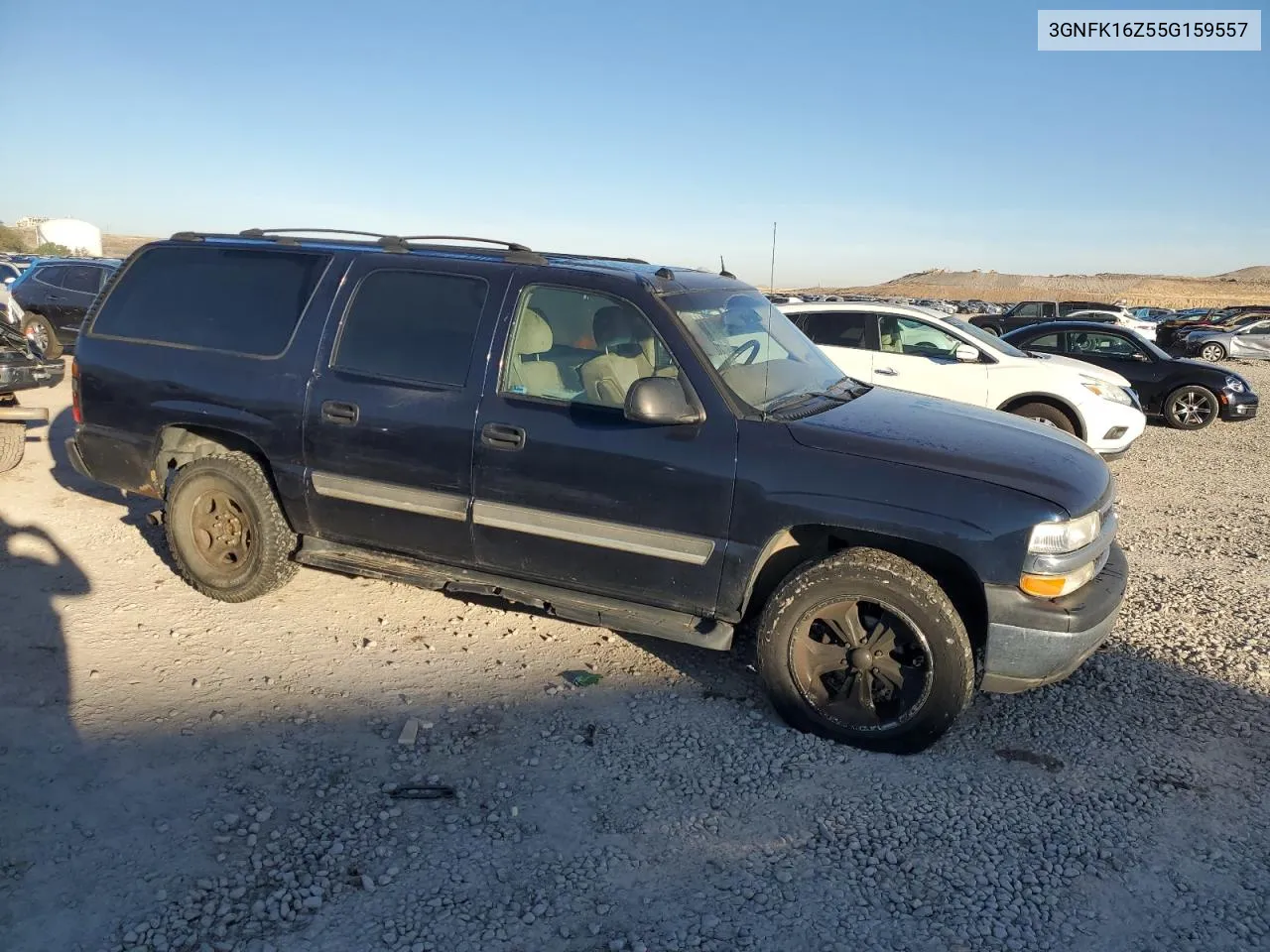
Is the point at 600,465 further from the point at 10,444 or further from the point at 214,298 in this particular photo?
the point at 10,444

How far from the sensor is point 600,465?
3.79 metres

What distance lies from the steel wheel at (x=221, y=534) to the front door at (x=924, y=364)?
6566mm

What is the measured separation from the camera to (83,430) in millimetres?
5133

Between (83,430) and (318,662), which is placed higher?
(83,430)

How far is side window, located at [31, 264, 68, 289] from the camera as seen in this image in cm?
1469

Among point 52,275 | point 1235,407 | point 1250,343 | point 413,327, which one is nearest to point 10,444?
point 413,327

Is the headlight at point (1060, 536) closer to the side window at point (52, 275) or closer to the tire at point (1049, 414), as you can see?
the tire at point (1049, 414)

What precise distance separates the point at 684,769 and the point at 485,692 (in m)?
1.06

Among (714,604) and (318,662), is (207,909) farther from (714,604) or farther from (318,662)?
(714,604)

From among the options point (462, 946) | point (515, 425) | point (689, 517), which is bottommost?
point (462, 946)

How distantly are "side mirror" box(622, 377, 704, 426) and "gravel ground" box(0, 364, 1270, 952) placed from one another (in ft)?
4.36

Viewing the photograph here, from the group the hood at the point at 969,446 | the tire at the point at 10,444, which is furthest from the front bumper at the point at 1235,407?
the tire at the point at 10,444

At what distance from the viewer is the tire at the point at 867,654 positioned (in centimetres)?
342

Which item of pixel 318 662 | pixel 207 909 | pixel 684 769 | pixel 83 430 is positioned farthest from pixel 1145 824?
pixel 83 430
